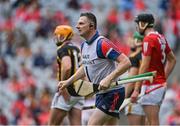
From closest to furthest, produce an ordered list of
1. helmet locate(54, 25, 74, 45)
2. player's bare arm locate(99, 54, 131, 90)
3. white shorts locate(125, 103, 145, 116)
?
player's bare arm locate(99, 54, 131, 90), helmet locate(54, 25, 74, 45), white shorts locate(125, 103, 145, 116)

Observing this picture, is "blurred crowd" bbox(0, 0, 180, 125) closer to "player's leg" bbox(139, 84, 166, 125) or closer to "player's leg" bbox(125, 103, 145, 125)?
"player's leg" bbox(125, 103, 145, 125)

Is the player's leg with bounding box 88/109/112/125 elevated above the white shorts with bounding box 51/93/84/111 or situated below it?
above

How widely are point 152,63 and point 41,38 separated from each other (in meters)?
11.5

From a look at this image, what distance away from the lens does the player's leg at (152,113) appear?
12.9 metres

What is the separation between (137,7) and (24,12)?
14.1 ft

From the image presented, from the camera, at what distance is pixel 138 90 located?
43.3 feet

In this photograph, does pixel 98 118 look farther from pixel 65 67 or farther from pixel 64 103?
pixel 64 103

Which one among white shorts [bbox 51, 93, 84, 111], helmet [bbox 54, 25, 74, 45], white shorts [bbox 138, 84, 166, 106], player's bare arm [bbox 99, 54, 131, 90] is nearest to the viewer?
player's bare arm [bbox 99, 54, 131, 90]

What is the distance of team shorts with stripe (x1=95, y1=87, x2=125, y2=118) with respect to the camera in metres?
11.5

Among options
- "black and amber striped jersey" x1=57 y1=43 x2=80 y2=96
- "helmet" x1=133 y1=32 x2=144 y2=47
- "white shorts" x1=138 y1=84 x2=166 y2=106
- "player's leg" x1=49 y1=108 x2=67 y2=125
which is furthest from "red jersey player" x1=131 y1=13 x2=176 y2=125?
"player's leg" x1=49 y1=108 x2=67 y2=125

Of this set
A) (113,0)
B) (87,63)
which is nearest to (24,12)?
(113,0)

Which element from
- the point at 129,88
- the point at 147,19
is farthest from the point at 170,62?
the point at 129,88

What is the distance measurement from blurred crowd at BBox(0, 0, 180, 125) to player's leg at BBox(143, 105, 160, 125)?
5886 millimetres

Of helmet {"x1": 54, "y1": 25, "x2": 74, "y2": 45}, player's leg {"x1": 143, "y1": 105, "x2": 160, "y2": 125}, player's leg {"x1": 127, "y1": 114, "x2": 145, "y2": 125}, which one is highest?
helmet {"x1": 54, "y1": 25, "x2": 74, "y2": 45}
